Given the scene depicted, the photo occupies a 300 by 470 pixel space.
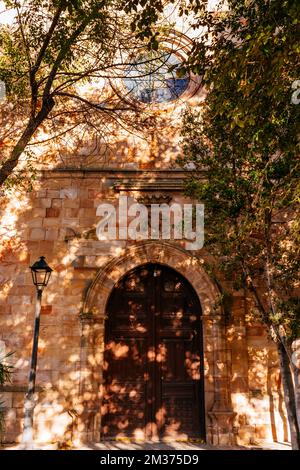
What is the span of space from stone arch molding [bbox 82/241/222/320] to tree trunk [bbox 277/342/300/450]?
2.02 m

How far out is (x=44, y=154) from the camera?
9453 millimetres

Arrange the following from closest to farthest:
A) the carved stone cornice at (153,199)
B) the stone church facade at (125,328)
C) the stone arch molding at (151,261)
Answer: the stone church facade at (125,328) < the stone arch molding at (151,261) < the carved stone cornice at (153,199)

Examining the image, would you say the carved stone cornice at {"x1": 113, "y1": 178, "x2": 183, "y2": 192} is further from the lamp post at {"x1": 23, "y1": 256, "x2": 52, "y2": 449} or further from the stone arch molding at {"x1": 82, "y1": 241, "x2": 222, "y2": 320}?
the lamp post at {"x1": 23, "y1": 256, "x2": 52, "y2": 449}

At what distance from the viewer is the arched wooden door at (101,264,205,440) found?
8211 mm

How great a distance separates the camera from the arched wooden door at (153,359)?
8211mm

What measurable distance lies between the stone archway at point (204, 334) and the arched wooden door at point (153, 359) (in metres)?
0.29

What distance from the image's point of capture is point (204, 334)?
27.4 feet

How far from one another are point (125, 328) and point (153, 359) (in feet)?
2.80

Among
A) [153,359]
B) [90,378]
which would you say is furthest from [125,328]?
[90,378]

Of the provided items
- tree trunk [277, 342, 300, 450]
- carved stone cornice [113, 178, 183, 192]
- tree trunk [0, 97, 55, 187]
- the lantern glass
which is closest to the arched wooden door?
carved stone cornice [113, 178, 183, 192]

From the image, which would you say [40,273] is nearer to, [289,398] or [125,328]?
[125,328]

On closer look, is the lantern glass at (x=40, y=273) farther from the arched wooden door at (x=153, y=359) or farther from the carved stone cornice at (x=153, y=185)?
the carved stone cornice at (x=153, y=185)

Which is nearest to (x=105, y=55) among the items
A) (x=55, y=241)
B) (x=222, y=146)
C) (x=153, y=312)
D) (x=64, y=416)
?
(x=222, y=146)

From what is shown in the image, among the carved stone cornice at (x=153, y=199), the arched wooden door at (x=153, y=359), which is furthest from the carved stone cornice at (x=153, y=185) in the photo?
the arched wooden door at (x=153, y=359)
